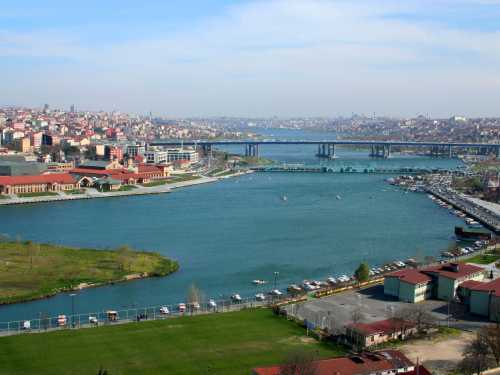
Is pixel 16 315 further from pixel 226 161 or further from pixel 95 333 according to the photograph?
pixel 226 161

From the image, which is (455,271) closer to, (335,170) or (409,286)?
(409,286)

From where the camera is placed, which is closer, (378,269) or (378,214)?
(378,269)

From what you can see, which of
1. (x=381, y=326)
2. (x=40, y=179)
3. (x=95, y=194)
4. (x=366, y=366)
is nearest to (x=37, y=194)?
(x=40, y=179)

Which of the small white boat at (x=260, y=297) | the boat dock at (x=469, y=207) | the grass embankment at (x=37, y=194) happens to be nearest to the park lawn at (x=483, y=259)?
the boat dock at (x=469, y=207)

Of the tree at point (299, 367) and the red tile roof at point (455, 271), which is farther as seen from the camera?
the red tile roof at point (455, 271)

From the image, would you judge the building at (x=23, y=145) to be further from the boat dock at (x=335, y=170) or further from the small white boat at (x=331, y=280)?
the small white boat at (x=331, y=280)

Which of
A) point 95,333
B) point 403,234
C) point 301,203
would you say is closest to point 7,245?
point 95,333
